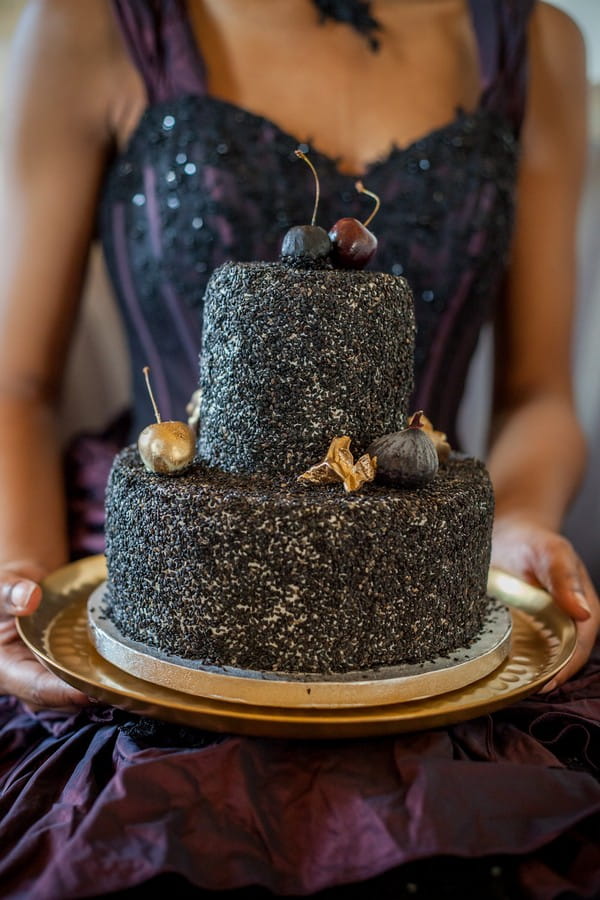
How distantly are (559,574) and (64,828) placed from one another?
528mm

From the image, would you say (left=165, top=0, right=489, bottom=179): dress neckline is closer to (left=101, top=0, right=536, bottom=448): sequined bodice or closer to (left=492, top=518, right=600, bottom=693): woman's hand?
(left=101, top=0, right=536, bottom=448): sequined bodice

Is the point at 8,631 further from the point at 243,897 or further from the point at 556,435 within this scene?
the point at 556,435

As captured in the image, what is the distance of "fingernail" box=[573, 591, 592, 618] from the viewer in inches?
32.9

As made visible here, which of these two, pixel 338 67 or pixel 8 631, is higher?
pixel 338 67

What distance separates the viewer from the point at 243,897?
1.91ft

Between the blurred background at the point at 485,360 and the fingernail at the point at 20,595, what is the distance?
76 centimetres

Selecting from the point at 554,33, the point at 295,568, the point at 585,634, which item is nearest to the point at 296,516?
the point at 295,568

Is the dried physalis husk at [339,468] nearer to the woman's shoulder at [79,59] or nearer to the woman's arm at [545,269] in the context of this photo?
the woman's arm at [545,269]

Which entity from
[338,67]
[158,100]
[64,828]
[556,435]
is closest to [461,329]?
[556,435]

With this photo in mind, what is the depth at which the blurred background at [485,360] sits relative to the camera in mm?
1519

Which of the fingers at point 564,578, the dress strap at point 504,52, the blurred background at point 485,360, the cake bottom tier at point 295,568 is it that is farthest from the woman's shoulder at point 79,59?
the fingers at point 564,578

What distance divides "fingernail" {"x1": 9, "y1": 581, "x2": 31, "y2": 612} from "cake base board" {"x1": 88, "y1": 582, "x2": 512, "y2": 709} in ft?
0.30

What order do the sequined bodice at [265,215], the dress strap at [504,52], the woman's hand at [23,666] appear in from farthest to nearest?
the dress strap at [504,52]
the sequined bodice at [265,215]
the woman's hand at [23,666]

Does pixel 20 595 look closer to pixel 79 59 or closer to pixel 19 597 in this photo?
pixel 19 597
